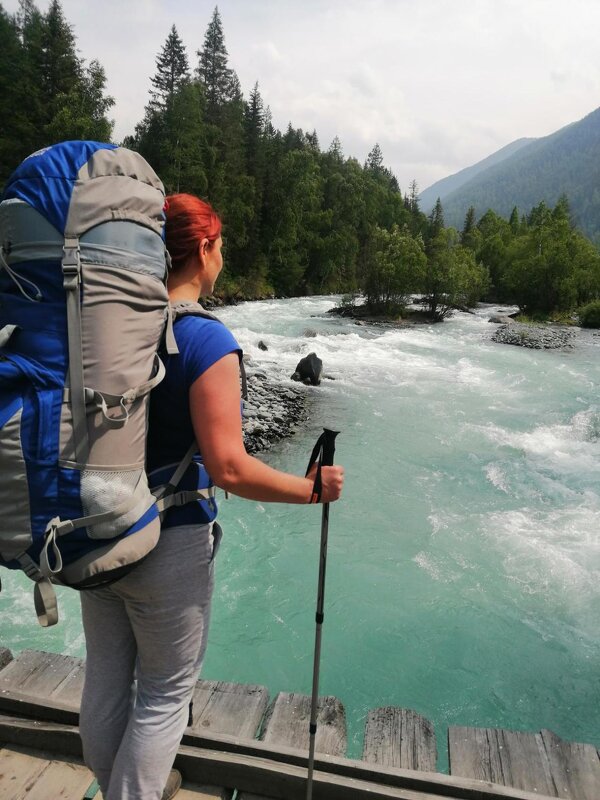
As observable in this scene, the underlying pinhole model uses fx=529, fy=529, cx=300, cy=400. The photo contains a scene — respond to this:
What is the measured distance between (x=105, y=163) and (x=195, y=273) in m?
0.39

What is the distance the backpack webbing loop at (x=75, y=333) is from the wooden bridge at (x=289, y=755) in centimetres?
163

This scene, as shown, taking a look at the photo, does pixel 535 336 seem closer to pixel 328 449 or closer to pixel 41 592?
pixel 328 449

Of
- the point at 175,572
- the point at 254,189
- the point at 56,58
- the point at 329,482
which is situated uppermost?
the point at 56,58

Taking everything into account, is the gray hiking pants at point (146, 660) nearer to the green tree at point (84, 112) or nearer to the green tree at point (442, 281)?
the green tree at point (84, 112)

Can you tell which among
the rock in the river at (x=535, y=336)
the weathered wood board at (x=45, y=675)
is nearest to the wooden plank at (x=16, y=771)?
the weathered wood board at (x=45, y=675)

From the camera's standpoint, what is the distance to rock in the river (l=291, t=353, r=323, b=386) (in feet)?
47.6

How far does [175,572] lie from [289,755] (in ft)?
3.73

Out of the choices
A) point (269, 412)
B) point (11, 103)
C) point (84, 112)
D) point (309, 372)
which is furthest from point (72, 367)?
point (11, 103)

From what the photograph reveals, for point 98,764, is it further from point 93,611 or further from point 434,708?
point 434,708

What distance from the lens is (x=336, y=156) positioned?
69.8 m

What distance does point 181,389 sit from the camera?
1.46m

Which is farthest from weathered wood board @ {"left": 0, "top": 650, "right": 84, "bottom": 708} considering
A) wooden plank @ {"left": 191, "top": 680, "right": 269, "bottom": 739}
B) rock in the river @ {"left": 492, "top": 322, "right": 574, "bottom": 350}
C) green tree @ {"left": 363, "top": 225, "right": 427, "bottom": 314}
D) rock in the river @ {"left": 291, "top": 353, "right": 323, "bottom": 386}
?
green tree @ {"left": 363, "top": 225, "right": 427, "bottom": 314}

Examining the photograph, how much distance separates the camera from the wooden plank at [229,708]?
92.4 inches

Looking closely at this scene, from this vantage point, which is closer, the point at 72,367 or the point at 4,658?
the point at 72,367
